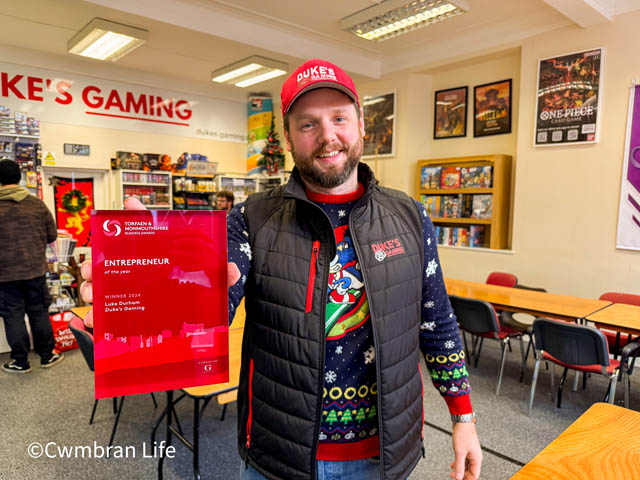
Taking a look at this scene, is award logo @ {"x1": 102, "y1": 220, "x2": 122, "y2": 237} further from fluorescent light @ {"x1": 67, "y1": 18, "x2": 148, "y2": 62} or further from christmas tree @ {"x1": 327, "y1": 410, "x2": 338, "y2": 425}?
fluorescent light @ {"x1": 67, "y1": 18, "x2": 148, "y2": 62}

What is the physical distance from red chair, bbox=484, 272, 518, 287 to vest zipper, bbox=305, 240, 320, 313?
420 centimetres

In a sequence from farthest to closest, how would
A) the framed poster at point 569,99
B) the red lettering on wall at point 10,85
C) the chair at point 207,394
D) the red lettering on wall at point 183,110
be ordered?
the red lettering on wall at point 183,110
the red lettering on wall at point 10,85
the framed poster at point 569,99
the chair at point 207,394

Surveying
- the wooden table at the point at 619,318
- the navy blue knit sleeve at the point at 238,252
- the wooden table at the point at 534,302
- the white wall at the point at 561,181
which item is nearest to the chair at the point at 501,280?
the wooden table at the point at 534,302

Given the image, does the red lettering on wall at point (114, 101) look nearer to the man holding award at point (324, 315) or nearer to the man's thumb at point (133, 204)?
the man holding award at point (324, 315)

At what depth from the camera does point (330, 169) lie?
3.82ft

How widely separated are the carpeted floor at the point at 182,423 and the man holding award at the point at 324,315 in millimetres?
1756

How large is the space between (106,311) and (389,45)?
5.97 meters

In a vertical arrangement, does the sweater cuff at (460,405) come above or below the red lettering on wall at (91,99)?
below

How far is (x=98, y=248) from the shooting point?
872 millimetres

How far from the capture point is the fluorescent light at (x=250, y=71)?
5.88m

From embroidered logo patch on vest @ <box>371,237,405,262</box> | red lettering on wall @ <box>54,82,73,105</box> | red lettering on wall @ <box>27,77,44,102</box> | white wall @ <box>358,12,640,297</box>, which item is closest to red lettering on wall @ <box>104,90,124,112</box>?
red lettering on wall @ <box>54,82,73,105</box>

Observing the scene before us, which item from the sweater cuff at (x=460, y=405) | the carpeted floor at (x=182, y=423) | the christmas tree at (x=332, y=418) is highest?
the christmas tree at (x=332, y=418)

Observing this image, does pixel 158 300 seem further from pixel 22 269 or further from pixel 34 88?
pixel 34 88

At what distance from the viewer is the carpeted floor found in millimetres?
2674
